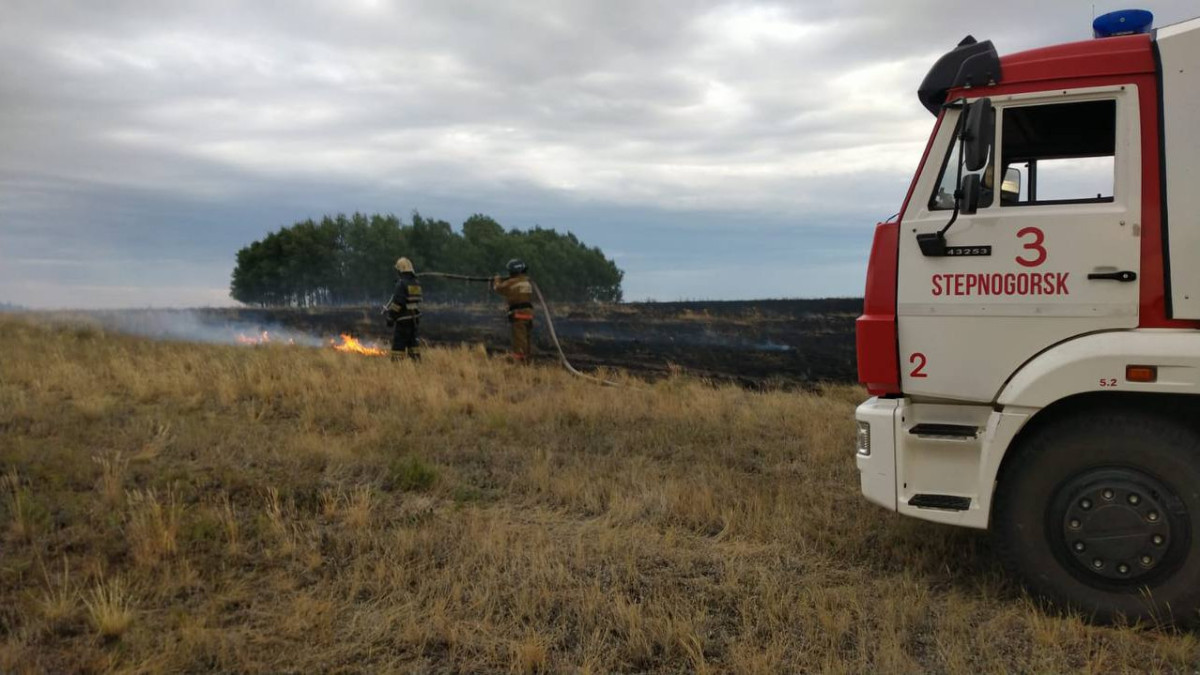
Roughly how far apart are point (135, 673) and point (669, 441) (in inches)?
247

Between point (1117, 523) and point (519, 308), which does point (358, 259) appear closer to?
point (519, 308)

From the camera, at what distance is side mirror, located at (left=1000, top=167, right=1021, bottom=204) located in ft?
15.0

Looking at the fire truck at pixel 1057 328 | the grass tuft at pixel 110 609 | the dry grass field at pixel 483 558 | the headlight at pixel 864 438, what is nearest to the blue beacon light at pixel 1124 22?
the fire truck at pixel 1057 328

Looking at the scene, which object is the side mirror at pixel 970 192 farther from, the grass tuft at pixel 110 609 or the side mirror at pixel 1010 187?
the grass tuft at pixel 110 609

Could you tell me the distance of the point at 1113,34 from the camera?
4.67 metres

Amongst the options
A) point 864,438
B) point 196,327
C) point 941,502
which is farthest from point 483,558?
point 196,327

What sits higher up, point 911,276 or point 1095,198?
point 1095,198

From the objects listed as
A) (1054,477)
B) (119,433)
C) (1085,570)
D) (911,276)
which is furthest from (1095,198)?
(119,433)

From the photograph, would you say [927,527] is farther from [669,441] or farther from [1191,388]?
[669,441]

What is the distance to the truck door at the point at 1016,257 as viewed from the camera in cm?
432

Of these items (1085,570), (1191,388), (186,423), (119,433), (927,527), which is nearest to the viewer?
(1191,388)

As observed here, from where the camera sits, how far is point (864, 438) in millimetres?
4926

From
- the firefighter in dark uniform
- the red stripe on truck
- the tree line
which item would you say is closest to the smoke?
the firefighter in dark uniform

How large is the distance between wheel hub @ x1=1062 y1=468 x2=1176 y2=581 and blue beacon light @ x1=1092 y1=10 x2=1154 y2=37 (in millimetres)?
2503
